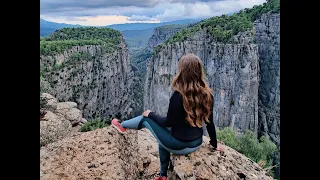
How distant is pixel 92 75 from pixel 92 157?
15719mm

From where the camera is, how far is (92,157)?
250 centimetres

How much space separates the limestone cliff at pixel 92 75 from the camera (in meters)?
12.0

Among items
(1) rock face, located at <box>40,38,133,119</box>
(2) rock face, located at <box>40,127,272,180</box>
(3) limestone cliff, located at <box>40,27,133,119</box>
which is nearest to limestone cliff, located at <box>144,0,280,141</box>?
(3) limestone cliff, located at <box>40,27,133,119</box>

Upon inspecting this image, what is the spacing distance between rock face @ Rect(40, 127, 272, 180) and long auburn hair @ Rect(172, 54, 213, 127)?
0.95 ft

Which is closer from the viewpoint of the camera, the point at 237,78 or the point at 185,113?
the point at 185,113

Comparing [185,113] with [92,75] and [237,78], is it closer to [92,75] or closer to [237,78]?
[92,75]

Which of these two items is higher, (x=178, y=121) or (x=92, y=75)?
(x=92, y=75)

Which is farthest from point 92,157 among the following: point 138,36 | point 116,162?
point 138,36

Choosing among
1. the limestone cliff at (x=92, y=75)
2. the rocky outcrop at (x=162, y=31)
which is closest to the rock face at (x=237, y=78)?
the limestone cliff at (x=92, y=75)
